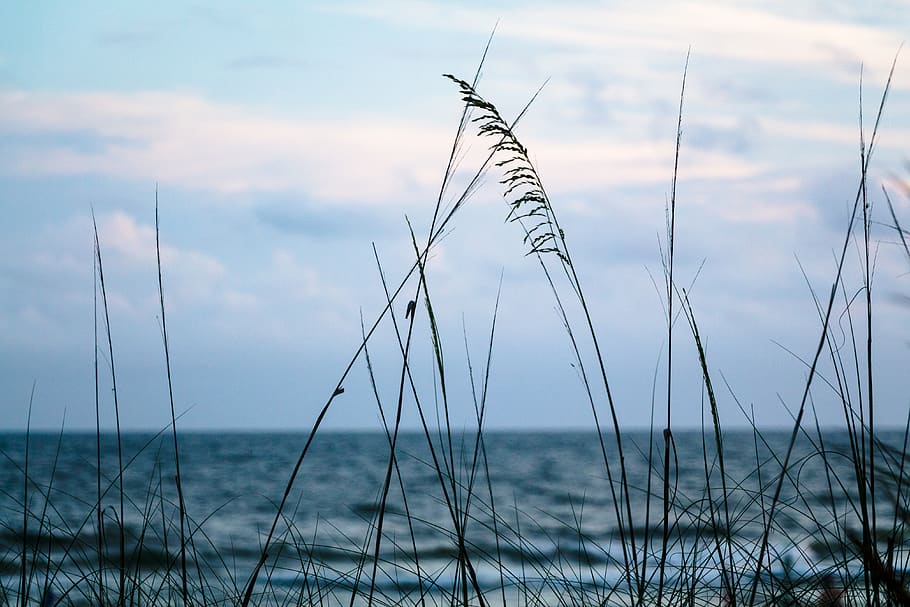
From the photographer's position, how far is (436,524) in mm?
4461

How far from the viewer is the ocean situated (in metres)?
1.62

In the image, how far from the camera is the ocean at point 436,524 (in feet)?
5.32

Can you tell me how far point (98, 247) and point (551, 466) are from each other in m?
26.8

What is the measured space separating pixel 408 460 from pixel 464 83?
2802 cm

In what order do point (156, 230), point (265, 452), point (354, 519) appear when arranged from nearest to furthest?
point (156, 230), point (354, 519), point (265, 452)

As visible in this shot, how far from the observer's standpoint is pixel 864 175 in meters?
1.39

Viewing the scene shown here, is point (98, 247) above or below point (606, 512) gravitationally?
above

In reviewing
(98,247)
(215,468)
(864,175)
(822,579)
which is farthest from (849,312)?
(215,468)

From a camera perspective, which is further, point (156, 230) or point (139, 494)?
point (139, 494)

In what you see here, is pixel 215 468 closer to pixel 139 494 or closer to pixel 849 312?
pixel 139 494

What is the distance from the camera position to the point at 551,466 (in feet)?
91.2

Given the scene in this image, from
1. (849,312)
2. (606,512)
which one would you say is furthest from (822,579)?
(606,512)

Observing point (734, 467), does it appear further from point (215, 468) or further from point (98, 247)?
point (98, 247)

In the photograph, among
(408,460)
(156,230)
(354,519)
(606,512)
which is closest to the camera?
(156,230)
